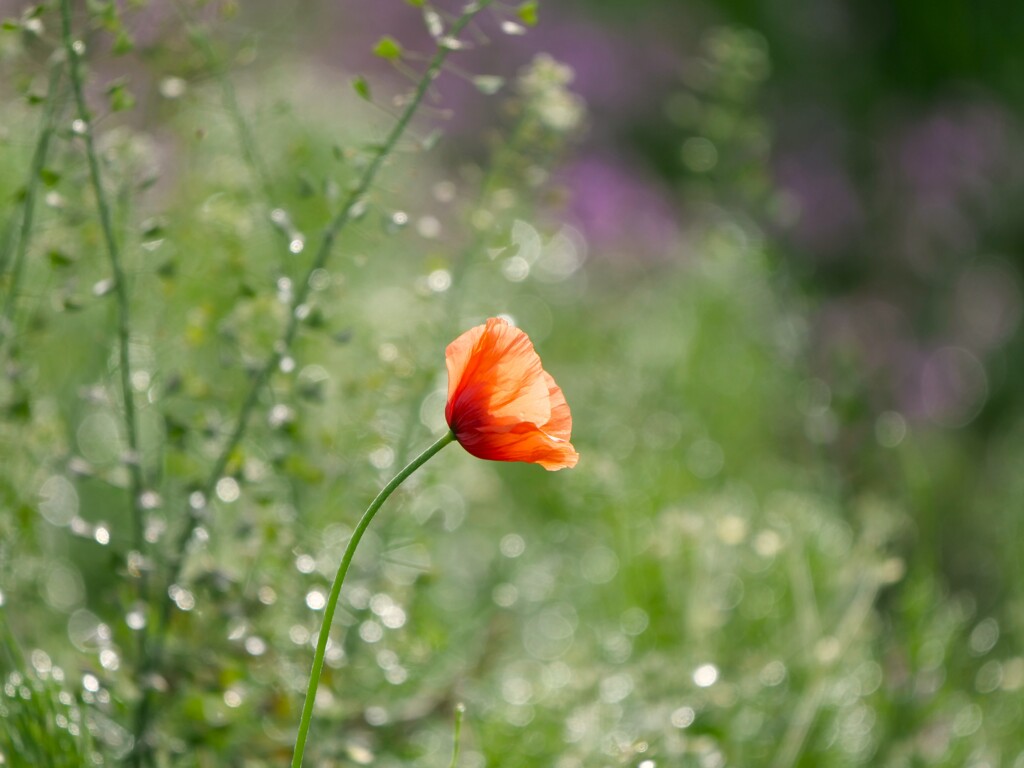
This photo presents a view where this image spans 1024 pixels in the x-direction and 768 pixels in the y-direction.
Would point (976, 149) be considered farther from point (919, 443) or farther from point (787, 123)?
point (919, 443)

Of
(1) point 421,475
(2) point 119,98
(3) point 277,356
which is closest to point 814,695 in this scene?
(1) point 421,475

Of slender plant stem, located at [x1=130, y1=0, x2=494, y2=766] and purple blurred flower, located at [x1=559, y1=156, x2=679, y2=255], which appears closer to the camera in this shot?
slender plant stem, located at [x1=130, y1=0, x2=494, y2=766]

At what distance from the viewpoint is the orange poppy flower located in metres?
0.40

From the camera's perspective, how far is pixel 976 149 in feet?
7.63

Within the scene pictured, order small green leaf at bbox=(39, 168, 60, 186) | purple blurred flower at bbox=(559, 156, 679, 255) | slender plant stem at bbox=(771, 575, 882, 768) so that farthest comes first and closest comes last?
purple blurred flower at bbox=(559, 156, 679, 255) → slender plant stem at bbox=(771, 575, 882, 768) → small green leaf at bbox=(39, 168, 60, 186)

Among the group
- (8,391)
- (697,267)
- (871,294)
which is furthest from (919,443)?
(8,391)

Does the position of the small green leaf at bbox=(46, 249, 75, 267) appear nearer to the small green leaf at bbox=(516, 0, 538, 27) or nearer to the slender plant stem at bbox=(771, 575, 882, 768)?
the small green leaf at bbox=(516, 0, 538, 27)

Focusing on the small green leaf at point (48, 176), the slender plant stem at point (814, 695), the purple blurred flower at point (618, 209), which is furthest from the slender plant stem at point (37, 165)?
the purple blurred flower at point (618, 209)

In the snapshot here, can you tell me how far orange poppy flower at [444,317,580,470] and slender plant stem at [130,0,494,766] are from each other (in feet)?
0.44

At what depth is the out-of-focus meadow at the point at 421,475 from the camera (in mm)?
560

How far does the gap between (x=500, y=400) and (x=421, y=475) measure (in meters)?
A: 0.31

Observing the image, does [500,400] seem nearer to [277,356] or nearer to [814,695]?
[277,356]

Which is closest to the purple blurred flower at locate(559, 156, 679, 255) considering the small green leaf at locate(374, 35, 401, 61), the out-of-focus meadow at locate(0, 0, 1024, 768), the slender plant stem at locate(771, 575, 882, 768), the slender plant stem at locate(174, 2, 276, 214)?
the out-of-focus meadow at locate(0, 0, 1024, 768)

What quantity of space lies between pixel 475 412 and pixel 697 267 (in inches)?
42.6
